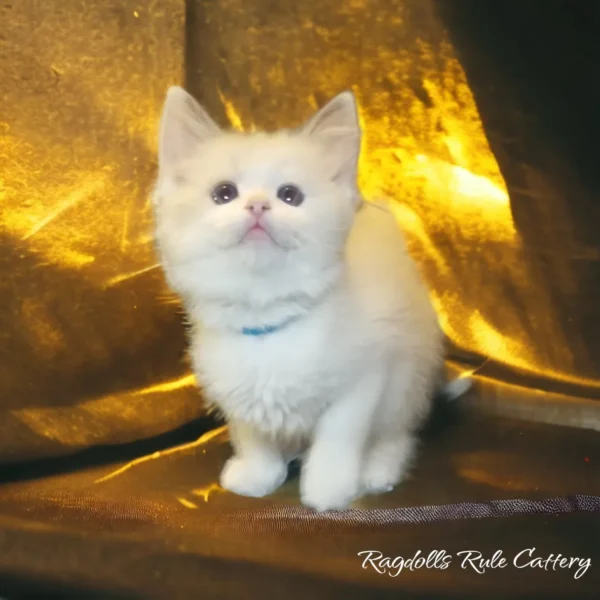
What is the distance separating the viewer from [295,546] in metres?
0.96

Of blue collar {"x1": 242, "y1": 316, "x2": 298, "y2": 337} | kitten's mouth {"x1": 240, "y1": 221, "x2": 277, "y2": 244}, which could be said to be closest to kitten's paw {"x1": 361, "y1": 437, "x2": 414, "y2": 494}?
blue collar {"x1": 242, "y1": 316, "x2": 298, "y2": 337}

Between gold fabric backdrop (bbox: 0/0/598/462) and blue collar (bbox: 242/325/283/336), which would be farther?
gold fabric backdrop (bbox: 0/0/598/462)

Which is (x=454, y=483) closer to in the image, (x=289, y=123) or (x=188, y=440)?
(x=188, y=440)

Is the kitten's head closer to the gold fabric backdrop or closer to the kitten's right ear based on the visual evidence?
the kitten's right ear

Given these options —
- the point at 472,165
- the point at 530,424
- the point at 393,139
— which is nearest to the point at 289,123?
the point at 393,139

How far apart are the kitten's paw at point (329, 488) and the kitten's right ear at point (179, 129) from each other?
1.57 feet

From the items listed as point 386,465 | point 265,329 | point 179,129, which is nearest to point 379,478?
point 386,465

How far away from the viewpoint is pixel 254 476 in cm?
112

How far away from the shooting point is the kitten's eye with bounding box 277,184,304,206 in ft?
3.25

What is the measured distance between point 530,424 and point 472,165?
51 centimetres

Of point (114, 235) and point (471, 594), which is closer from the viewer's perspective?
point (471, 594)

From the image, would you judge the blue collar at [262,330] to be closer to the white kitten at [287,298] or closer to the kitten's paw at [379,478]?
the white kitten at [287,298]

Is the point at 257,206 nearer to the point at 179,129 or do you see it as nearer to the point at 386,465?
the point at 179,129

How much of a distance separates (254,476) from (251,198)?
44 cm
